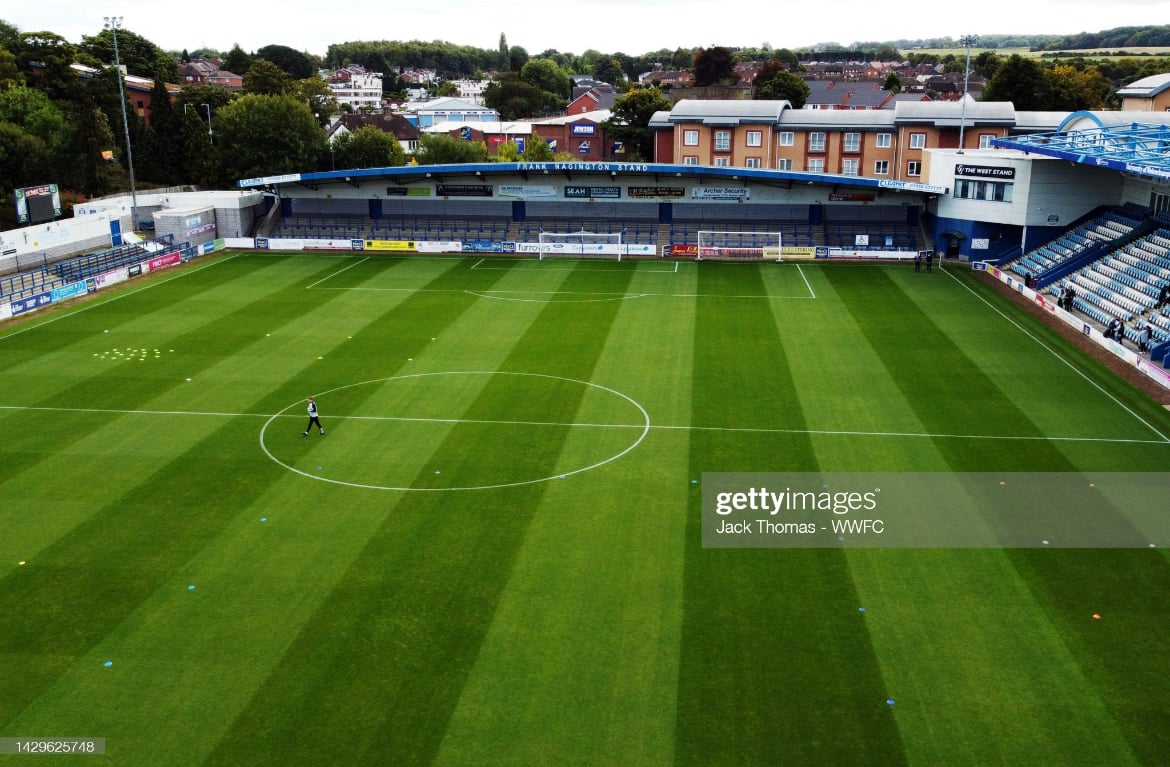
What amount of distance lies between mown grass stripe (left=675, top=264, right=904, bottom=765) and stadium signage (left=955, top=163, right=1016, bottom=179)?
3637 cm

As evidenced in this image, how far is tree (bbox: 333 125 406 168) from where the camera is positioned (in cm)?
9250

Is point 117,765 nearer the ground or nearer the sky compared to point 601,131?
nearer the ground

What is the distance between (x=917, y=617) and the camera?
20094 millimetres

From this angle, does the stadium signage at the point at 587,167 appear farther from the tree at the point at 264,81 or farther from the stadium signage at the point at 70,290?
the tree at the point at 264,81

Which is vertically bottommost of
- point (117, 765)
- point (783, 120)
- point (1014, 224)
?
point (117, 765)

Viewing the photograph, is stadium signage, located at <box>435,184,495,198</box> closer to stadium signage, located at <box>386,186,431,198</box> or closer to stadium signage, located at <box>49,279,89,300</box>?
stadium signage, located at <box>386,186,431,198</box>

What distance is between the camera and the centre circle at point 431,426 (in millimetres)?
27562

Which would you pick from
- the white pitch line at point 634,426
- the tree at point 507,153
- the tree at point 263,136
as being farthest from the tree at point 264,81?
the white pitch line at point 634,426

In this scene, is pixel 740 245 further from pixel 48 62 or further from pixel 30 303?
pixel 48 62

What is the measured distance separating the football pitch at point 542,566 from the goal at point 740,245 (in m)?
20.3

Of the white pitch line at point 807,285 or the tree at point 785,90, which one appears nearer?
the white pitch line at point 807,285

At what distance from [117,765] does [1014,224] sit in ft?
179

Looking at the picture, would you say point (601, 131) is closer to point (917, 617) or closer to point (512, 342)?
point (512, 342)

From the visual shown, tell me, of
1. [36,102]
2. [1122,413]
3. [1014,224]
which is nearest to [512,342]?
[1122,413]
